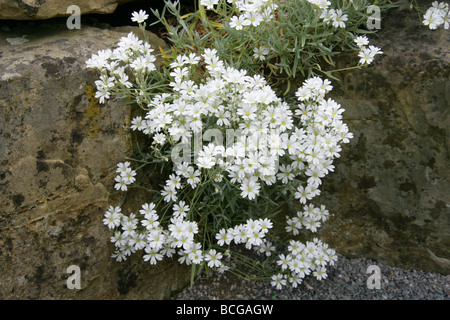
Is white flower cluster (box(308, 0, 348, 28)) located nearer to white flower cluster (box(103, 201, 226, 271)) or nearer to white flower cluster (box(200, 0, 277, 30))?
white flower cluster (box(200, 0, 277, 30))

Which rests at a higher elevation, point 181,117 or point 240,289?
point 181,117

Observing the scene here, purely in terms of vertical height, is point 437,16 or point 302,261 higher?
point 437,16

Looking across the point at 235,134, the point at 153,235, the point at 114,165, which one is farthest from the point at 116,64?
the point at 153,235

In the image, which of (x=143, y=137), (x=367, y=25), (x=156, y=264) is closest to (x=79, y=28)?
(x=143, y=137)

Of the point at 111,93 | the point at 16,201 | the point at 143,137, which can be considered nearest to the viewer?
the point at 16,201

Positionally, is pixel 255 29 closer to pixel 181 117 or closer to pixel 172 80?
pixel 172 80

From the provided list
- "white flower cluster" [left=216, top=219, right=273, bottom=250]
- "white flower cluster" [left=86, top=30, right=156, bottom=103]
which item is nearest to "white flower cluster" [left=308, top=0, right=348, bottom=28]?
"white flower cluster" [left=86, top=30, right=156, bottom=103]

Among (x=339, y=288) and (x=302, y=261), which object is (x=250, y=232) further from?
(x=339, y=288)

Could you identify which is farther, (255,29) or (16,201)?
(255,29)
